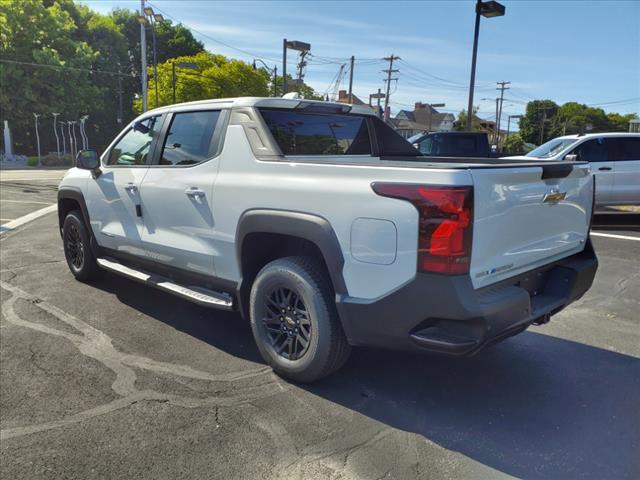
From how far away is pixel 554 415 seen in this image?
2975 millimetres

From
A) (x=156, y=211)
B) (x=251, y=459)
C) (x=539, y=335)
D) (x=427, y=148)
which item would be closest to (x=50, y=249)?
(x=156, y=211)

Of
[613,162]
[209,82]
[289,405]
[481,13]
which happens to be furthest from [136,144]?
[209,82]

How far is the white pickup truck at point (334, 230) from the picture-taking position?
2.56m

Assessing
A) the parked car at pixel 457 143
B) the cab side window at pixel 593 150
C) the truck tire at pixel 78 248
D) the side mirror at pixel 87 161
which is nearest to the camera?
the side mirror at pixel 87 161

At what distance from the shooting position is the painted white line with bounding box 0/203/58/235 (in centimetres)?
923

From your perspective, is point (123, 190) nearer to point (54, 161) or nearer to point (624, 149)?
A: point (624, 149)

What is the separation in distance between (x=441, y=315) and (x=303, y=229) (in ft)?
3.11

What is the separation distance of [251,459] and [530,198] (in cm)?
205

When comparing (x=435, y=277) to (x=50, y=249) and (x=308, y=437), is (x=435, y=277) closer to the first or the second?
(x=308, y=437)

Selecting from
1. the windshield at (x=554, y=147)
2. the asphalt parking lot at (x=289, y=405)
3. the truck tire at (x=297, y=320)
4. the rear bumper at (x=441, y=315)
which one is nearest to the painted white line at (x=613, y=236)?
the windshield at (x=554, y=147)

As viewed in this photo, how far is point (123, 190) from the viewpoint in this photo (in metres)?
4.61

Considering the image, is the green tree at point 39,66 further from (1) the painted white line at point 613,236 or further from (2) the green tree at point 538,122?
(2) the green tree at point 538,122

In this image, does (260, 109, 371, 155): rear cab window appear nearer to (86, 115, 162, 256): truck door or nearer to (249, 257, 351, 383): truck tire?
(249, 257, 351, 383): truck tire

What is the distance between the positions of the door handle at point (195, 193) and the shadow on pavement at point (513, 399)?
1.18m
